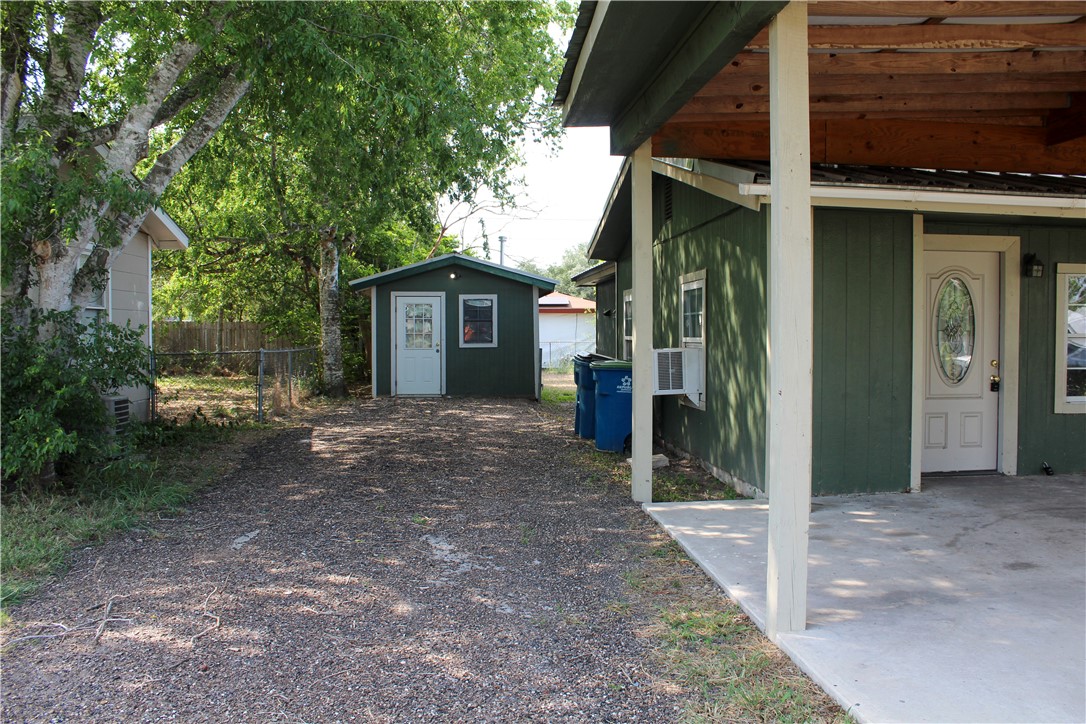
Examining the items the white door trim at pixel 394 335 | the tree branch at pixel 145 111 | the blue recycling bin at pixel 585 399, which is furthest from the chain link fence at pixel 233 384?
the blue recycling bin at pixel 585 399

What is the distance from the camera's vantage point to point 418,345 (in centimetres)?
1436

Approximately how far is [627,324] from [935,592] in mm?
6745

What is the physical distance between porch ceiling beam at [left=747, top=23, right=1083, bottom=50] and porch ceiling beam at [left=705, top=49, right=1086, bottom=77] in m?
0.33

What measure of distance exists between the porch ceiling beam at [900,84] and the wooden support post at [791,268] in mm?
1698

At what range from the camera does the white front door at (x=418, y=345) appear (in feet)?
46.9

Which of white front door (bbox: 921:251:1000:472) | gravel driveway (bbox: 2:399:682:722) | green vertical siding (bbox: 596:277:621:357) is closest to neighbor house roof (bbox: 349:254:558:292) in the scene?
green vertical siding (bbox: 596:277:621:357)

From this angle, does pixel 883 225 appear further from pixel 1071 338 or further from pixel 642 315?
pixel 1071 338

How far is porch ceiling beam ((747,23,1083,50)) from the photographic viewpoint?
414cm

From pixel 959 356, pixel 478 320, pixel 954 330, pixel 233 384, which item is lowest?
Result: pixel 233 384

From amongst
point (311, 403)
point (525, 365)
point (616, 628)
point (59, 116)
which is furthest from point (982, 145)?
point (311, 403)

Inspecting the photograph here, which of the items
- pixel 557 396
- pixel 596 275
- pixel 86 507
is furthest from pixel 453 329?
→ pixel 86 507

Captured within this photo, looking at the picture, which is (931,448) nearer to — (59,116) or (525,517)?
(525,517)

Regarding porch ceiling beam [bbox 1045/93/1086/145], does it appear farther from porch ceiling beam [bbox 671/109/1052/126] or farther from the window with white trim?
the window with white trim

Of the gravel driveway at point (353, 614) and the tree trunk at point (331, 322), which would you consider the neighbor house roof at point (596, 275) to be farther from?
the gravel driveway at point (353, 614)
